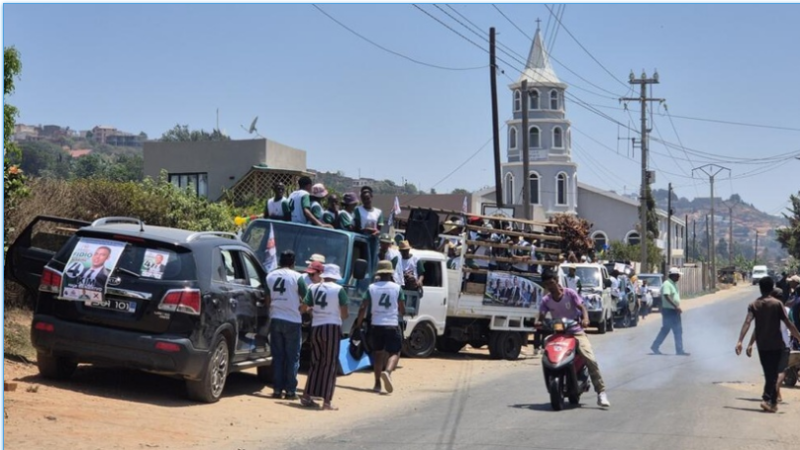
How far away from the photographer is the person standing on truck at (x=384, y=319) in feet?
49.2

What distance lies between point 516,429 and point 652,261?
7227 centimetres

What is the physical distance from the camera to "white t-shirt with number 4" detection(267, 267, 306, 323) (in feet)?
44.8

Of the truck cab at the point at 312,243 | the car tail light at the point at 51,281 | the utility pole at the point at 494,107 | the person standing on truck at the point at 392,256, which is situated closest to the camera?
the car tail light at the point at 51,281

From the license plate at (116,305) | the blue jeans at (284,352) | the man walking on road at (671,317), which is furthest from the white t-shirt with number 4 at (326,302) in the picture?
the man walking on road at (671,317)

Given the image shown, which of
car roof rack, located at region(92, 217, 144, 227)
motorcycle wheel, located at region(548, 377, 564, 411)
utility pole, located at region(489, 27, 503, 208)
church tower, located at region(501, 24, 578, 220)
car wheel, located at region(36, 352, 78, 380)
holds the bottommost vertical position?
motorcycle wheel, located at region(548, 377, 564, 411)

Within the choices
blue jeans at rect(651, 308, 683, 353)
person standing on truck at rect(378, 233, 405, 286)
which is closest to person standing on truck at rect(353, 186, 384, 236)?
person standing on truck at rect(378, 233, 405, 286)

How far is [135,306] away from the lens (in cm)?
1192

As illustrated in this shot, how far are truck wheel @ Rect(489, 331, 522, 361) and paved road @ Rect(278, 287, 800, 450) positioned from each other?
7.39ft

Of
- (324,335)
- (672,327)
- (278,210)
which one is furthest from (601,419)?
(672,327)

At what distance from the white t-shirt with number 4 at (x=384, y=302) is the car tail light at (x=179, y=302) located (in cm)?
353

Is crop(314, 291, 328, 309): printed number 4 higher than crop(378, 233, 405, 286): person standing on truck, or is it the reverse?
crop(378, 233, 405, 286): person standing on truck

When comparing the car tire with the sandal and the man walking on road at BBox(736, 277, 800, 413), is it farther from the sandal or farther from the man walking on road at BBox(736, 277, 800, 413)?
the man walking on road at BBox(736, 277, 800, 413)

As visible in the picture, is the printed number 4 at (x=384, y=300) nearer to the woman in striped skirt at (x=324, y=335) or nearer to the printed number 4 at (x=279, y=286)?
the woman in striped skirt at (x=324, y=335)

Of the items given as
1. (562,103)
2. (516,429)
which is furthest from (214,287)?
(562,103)
